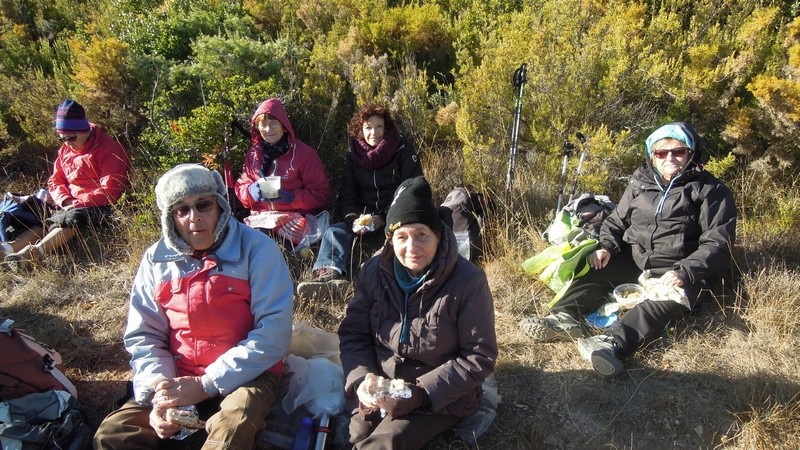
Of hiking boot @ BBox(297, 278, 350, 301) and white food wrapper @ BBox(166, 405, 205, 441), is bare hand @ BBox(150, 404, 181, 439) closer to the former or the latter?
white food wrapper @ BBox(166, 405, 205, 441)

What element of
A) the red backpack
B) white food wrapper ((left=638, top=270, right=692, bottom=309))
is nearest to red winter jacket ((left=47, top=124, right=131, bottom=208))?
the red backpack

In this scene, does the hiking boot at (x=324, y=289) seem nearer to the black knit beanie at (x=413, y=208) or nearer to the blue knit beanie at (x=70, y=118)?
the black knit beanie at (x=413, y=208)

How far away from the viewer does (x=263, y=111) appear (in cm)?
418

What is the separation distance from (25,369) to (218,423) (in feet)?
4.35

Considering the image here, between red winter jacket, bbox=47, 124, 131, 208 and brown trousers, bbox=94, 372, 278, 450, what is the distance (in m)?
2.89

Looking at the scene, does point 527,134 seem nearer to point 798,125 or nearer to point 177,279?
point 798,125

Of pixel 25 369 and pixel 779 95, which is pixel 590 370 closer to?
pixel 779 95

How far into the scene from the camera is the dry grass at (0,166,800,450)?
8.71 ft

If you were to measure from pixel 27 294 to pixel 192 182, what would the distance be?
2.58 m

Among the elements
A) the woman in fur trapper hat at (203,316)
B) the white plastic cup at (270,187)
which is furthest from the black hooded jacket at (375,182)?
the woman in fur trapper hat at (203,316)

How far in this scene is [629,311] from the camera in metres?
3.20

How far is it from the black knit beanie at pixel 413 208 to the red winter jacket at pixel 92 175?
3.53 meters

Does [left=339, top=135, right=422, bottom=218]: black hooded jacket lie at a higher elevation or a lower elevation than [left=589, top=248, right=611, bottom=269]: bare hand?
higher

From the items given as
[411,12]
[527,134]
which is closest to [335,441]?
[527,134]
